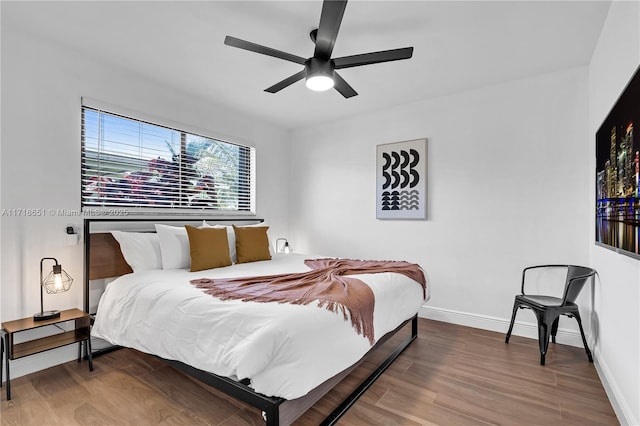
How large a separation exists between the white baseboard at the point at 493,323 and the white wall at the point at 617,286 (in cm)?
46

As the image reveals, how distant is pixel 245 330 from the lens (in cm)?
Result: 165

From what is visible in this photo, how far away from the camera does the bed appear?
60.1 inches

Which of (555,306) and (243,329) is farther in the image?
(555,306)

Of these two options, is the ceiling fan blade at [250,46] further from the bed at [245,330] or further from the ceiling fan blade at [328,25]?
the bed at [245,330]

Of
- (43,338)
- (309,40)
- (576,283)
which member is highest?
(309,40)

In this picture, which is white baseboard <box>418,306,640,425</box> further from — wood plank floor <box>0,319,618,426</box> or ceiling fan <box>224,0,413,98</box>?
ceiling fan <box>224,0,413,98</box>

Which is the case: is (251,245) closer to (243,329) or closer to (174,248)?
(174,248)

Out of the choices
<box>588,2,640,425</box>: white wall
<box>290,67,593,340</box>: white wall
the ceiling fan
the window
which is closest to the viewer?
<box>588,2,640,425</box>: white wall

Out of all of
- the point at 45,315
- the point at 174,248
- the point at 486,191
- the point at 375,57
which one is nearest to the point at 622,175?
the point at 375,57

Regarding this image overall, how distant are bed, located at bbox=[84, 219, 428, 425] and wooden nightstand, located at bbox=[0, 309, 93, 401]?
11 cm

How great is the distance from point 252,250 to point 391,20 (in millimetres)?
2517

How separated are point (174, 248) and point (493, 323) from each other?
3.41 m

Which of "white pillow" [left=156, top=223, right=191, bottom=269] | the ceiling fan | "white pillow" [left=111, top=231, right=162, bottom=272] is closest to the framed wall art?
the ceiling fan

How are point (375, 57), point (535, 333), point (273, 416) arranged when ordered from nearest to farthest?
point (273, 416), point (375, 57), point (535, 333)
